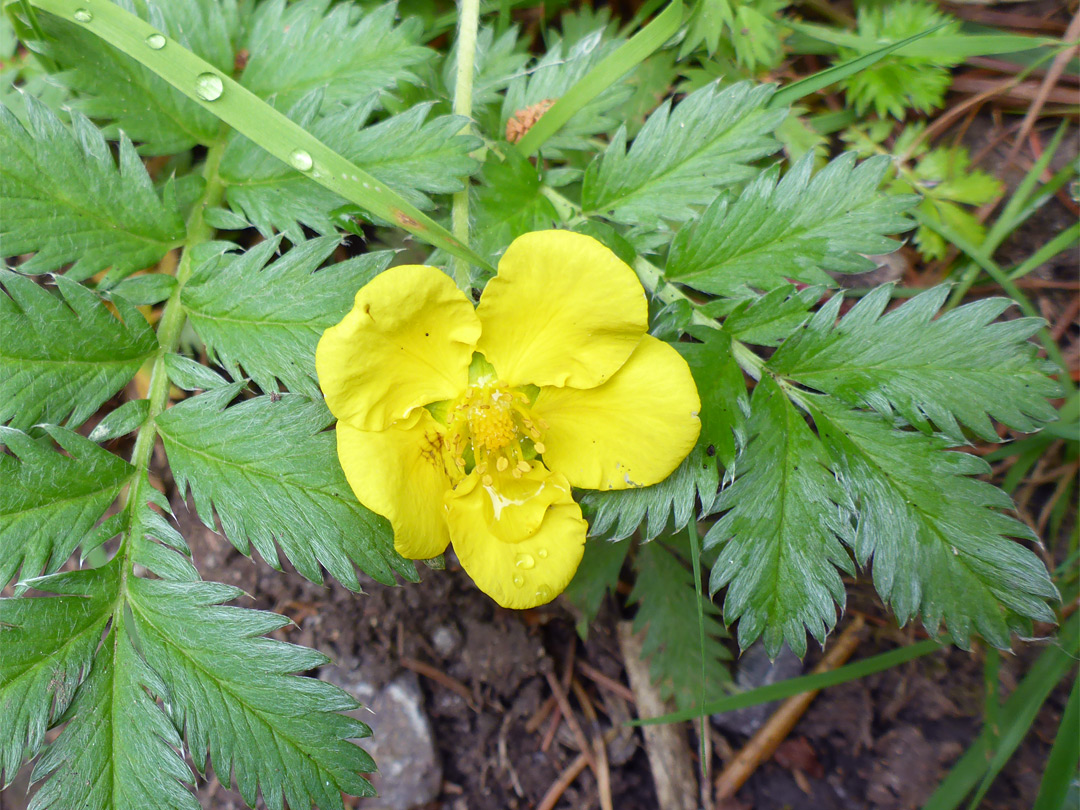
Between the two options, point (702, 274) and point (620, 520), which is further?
point (702, 274)

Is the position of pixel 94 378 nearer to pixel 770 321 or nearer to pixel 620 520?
pixel 620 520

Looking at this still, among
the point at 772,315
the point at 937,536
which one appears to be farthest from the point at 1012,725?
the point at 772,315

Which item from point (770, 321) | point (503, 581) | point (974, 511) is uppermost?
point (770, 321)

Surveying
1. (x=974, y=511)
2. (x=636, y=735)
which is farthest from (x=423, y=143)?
(x=636, y=735)

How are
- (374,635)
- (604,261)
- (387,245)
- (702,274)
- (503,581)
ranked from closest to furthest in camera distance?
(604,261) < (503,581) < (702,274) < (387,245) < (374,635)

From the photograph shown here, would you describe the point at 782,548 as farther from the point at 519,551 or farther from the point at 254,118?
the point at 254,118

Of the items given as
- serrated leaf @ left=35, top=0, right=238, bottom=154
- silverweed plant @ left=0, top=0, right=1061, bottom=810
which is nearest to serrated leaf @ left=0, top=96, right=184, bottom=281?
silverweed plant @ left=0, top=0, right=1061, bottom=810
